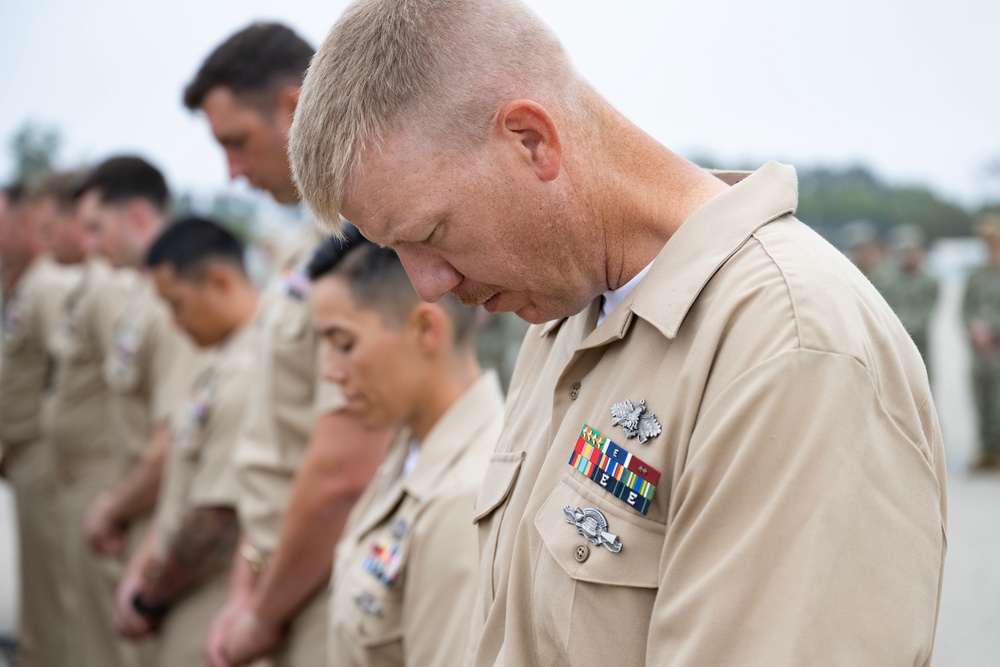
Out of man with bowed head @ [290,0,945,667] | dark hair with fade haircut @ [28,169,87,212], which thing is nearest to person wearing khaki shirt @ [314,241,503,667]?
man with bowed head @ [290,0,945,667]

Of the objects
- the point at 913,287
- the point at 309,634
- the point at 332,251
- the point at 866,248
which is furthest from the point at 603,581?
the point at 866,248

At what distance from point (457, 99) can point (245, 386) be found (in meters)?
2.76

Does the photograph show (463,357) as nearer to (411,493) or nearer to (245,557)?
(411,493)

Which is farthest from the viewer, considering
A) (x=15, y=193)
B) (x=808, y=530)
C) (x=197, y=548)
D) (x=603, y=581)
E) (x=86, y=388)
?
(x=15, y=193)

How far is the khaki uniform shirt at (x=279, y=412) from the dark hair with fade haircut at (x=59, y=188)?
3364 mm

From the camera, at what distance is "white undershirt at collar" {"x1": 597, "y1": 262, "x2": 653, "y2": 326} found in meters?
1.50

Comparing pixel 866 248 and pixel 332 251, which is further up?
pixel 866 248

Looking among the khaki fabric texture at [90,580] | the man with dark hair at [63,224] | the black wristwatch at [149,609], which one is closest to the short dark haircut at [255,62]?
the black wristwatch at [149,609]

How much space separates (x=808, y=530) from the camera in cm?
110

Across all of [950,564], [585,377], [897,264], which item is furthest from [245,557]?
[897,264]

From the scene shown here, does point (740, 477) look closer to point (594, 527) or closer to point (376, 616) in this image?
point (594, 527)

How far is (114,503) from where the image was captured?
4910 millimetres

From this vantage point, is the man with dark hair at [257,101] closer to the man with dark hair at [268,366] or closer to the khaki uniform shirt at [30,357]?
the man with dark hair at [268,366]

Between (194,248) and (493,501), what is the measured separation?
289 cm
